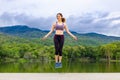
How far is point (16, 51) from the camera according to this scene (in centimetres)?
16350

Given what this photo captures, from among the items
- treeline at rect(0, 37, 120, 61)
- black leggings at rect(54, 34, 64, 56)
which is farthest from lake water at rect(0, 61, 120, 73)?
treeline at rect(0, 37, 120, 61)

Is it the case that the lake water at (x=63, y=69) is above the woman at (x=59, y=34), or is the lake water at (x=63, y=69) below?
below

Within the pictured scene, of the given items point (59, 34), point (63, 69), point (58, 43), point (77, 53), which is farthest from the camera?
point (77, 53)

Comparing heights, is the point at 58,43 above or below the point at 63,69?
above

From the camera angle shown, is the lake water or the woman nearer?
the woman

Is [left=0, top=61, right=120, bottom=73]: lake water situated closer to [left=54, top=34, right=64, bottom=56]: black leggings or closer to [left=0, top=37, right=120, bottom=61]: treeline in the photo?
[left=54, top=34, right=64, bottom=56]: black leggings

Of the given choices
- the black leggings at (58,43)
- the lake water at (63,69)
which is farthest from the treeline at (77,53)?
the black leggings at (58,43)

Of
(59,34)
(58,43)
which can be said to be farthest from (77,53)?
(59,34)

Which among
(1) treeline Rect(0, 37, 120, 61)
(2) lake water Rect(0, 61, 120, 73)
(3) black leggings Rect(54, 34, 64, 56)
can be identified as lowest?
(1) treeline Rect(0, 37, 120, 61)

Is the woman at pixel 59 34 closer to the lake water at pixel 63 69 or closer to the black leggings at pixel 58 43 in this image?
the black leggings at pixel 58 43

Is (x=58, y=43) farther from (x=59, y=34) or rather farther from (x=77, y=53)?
(x=77, y=53)

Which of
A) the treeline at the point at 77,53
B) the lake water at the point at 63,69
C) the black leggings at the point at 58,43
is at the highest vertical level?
the black leggings at the point at 58,43

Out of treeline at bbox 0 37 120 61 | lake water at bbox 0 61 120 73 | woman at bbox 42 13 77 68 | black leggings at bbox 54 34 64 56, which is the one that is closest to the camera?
woman at bbox 42 13 77 68

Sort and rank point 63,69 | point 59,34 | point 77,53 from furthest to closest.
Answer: point 77,53 → point 63,69 → point 59,34
